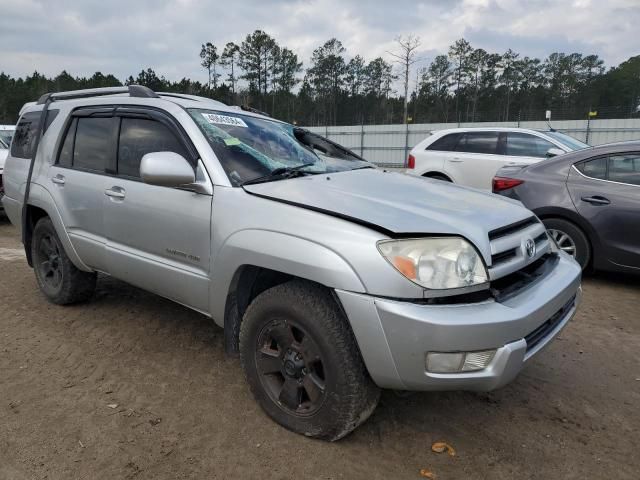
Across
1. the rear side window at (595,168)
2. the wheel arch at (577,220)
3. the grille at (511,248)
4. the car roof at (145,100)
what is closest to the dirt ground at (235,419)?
the grille at (511,248)

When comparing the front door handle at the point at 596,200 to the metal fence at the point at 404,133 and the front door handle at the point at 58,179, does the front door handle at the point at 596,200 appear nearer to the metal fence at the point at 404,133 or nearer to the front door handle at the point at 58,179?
the front door handle at the point at 58,179

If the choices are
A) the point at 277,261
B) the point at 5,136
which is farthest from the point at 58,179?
the point at 5,136

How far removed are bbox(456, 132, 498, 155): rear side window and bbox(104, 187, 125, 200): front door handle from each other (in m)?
6.85

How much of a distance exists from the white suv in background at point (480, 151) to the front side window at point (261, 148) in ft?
17.5

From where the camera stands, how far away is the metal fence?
2453 centimetres

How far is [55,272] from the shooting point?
440 cm

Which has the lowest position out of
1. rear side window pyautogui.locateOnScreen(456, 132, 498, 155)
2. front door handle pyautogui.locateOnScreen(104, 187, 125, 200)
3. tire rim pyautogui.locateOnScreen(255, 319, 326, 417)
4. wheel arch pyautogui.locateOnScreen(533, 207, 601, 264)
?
tire rim pyautogui.locateOnScreen(255, 319, 326, 417)

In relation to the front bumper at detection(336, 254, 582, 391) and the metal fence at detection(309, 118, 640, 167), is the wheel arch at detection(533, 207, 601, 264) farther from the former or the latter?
the metal fence at detection(309, 118, 640, 167)

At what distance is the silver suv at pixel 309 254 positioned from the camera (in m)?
2.12

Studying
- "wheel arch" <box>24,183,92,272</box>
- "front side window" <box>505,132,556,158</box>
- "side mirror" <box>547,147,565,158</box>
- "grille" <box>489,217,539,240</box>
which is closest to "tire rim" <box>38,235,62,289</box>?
"wheel arch" <box>24,183,92,272</box>

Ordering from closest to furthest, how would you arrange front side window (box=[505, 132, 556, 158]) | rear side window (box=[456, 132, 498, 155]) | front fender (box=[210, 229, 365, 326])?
front fender (box=[210, 229, 365, 326])
front side window (box=[505, 132, 556, 158])
rear side window (box=[456, 132, 498, 155])

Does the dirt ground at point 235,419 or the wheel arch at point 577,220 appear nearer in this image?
the dirt ground at point 235,419

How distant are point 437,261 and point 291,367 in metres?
0.91

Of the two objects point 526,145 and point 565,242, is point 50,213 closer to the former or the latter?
point 565,242
